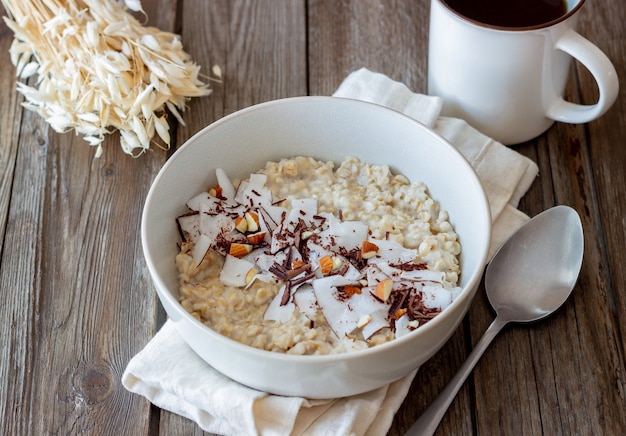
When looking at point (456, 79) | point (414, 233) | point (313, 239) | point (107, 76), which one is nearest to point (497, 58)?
point (456, 79)

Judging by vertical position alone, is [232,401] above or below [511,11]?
below

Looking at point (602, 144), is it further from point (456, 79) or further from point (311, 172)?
point (311, 172)

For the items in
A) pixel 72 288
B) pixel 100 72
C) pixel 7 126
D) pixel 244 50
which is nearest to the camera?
pixel 72 288

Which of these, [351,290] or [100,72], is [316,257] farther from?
[100,72]

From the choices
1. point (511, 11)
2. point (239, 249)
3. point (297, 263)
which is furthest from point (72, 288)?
point (511, 11)

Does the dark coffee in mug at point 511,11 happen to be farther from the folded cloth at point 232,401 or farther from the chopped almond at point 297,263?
the folded cloth at point 232,401

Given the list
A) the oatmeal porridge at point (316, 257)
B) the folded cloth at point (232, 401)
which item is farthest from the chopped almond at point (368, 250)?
the folded cloth at point (232, 401)
